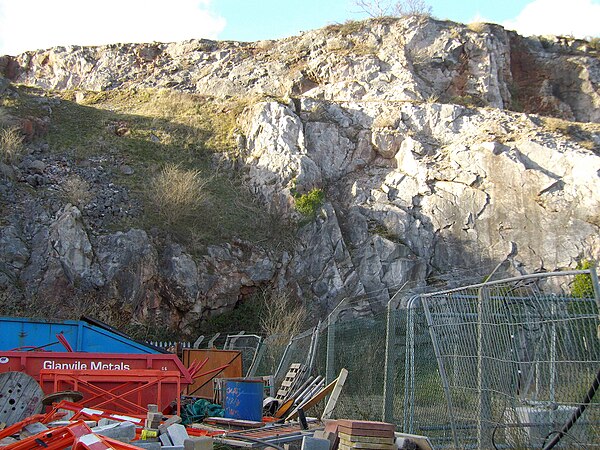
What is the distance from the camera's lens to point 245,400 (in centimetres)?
1048

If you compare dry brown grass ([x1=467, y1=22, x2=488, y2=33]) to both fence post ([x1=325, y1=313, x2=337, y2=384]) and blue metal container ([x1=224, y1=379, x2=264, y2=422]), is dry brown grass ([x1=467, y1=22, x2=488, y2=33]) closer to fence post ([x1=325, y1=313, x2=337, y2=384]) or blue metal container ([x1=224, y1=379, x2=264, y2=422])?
fence post ([x1=325, y1=313, x2=337, y2=384])

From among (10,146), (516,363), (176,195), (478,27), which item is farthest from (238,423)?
(478,27)

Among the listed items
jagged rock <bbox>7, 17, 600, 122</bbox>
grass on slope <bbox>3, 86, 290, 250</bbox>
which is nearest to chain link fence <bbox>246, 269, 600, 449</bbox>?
grass on slope <bbox>3, 86, 290, 250</bbox>

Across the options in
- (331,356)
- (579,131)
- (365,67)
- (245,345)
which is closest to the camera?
(331,356)

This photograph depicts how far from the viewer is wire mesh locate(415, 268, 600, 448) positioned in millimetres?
5730

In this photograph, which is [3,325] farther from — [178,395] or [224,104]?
[224,104]


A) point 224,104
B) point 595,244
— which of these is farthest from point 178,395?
point 224,104

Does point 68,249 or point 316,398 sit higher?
point 68,249

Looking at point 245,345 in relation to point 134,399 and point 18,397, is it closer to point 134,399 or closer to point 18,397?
point 134,399

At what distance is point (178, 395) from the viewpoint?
10.7 meters

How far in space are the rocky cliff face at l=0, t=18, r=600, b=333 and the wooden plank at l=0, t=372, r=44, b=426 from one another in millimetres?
9735

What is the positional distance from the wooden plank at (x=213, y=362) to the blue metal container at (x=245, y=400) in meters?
3.63

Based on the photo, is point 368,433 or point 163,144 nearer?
point 368,433

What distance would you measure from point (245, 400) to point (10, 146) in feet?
52.0
